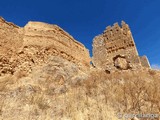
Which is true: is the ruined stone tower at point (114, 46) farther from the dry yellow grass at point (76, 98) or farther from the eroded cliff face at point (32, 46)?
the dry yellow grass at point (76, 98)

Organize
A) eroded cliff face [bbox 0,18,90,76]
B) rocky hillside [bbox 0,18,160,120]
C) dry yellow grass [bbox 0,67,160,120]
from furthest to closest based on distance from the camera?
1. eroded cliff face [bbox 0,18,90,76]
2. rocky hillside [bbox 0,18,160,120]
3. dry yellow grass [bbox 0,67,160,120]

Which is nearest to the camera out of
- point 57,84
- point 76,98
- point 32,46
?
point 76,98

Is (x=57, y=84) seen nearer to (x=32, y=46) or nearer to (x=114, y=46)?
(x=32, y=46)

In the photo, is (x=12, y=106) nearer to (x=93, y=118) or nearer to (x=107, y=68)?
(x=93, y=118)

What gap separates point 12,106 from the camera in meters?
8.46

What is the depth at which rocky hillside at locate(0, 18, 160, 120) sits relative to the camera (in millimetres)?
8727

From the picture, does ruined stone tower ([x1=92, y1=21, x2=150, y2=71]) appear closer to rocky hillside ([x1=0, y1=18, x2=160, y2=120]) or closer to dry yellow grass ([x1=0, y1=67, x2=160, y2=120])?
rocky hillside ([x1=0, y1=18, x2=160, y2=120])

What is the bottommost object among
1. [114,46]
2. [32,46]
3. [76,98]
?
[76,98]

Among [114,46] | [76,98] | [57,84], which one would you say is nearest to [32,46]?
[57,84]

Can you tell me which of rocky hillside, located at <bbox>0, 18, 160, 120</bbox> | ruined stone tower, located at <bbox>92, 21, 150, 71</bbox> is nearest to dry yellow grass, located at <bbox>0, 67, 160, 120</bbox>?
rocky hillside, located at <bbox>0, 18, 160, 120</bbox>

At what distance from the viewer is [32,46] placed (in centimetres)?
1211

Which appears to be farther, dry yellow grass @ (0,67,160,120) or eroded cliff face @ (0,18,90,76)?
eroded cliff face @ (0,18,90,76)

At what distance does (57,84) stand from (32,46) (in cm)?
336

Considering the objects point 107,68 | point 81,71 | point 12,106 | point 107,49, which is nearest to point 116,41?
point 107,49
